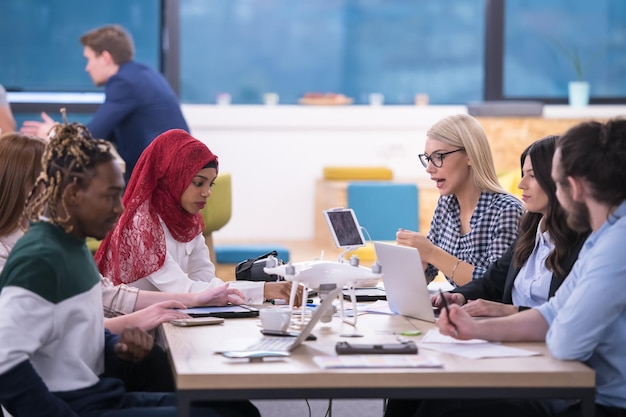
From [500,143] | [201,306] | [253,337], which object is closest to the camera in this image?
[253,337]

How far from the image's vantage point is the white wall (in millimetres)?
7086

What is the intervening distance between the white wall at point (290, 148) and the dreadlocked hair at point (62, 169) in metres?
4.87

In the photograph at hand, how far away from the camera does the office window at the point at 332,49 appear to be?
24.5 ft

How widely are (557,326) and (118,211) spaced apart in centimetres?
94

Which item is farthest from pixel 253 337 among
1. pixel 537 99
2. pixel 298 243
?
pixel 537 99

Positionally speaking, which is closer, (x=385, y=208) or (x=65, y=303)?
(x=65, y=303)

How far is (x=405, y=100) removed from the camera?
7766 millimetres

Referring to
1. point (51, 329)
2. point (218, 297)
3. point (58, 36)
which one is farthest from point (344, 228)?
point (58, 36)

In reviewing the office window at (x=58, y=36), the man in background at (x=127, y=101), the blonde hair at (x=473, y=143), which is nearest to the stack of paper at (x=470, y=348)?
the blonde hair at (x=473, y=143)

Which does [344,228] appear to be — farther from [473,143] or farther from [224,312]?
[473,143]

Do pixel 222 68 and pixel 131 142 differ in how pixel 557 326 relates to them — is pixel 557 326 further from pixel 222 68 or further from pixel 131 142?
pixel 222 68

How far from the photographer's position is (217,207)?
197 inches

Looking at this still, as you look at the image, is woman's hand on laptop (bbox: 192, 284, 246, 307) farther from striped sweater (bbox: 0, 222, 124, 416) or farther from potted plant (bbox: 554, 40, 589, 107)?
potted plant (bbox: 554, 40, 589, 107)

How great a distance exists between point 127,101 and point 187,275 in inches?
116
